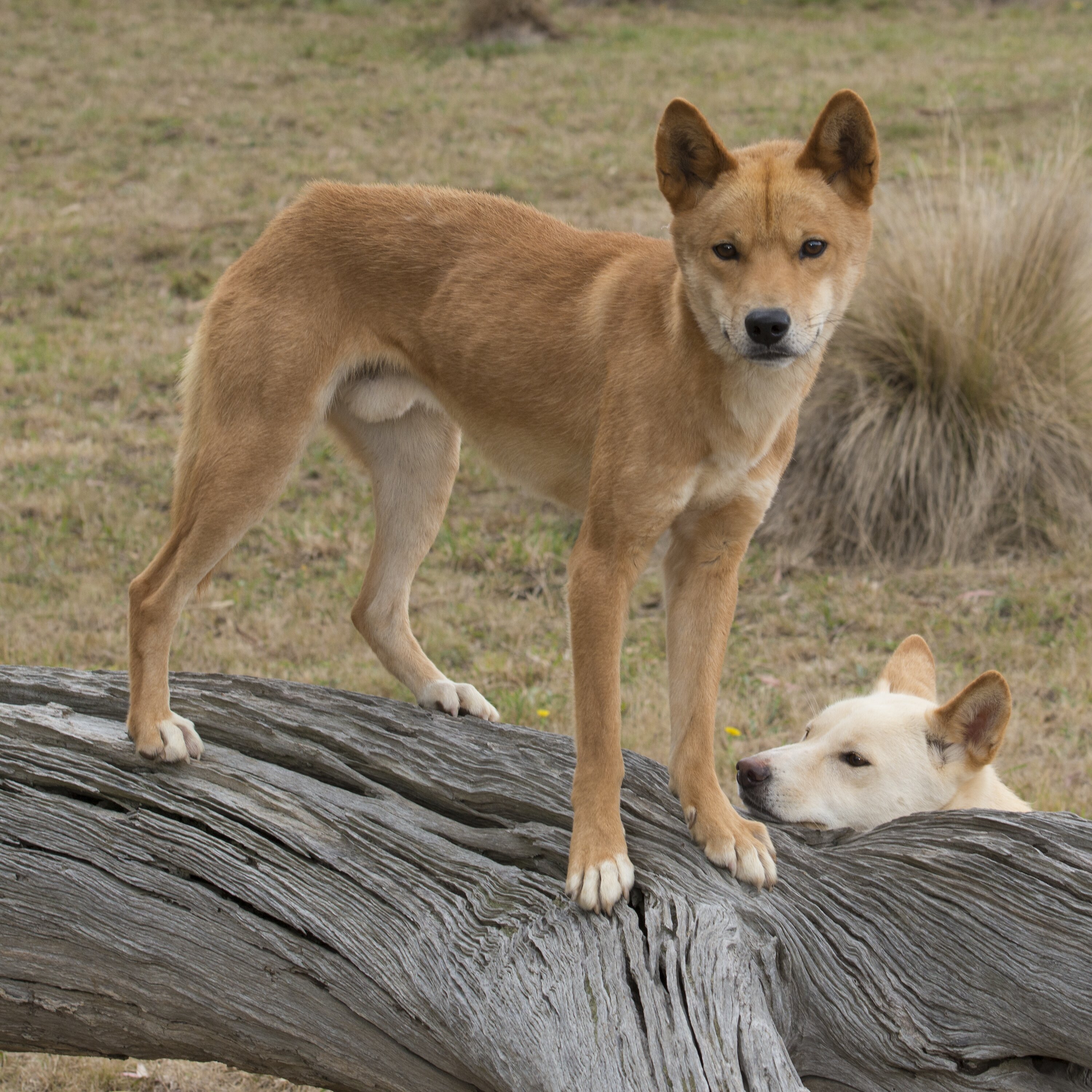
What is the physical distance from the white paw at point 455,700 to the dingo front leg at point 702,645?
0.84m

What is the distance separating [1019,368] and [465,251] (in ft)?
14.1

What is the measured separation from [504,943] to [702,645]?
919 mm

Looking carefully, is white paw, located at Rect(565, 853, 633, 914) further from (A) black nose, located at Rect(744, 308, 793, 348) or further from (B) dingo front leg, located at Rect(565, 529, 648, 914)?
(A) black nose, located at Rect(744, 308, 793, 348)

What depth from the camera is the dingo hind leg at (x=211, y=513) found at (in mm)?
3396

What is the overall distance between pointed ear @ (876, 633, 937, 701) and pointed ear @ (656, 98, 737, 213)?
1.68m

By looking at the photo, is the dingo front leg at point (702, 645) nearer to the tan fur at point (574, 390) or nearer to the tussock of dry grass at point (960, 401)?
the tan fur at point (574, 390)

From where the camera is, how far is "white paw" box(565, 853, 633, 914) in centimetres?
282

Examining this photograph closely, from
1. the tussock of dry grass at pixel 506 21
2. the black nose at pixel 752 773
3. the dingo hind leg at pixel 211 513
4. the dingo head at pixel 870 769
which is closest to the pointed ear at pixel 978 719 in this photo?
the dingo head at pixel 870 769

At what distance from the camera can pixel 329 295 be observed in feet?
11.6

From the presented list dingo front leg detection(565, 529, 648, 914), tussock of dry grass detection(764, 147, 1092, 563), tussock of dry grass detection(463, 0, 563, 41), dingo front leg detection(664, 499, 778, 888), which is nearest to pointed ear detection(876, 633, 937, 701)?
dingo front leg detection(664, 499, 778, 888)

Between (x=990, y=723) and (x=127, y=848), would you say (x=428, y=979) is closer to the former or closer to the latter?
(x=127, y=848)

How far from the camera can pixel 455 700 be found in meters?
3.92

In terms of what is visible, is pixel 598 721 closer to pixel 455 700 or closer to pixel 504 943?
pixel 504 943

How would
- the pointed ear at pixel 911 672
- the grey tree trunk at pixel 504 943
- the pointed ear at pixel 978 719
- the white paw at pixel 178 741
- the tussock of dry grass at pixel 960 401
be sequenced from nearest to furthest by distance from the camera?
the grey tree trunk at pixel 504 943 < the pointed ear at pixel 978 719 < the white paw at pixel 178 741 < the pointed ear at pixel 911 672 < the tussock of dry grass at pixel 960 401
